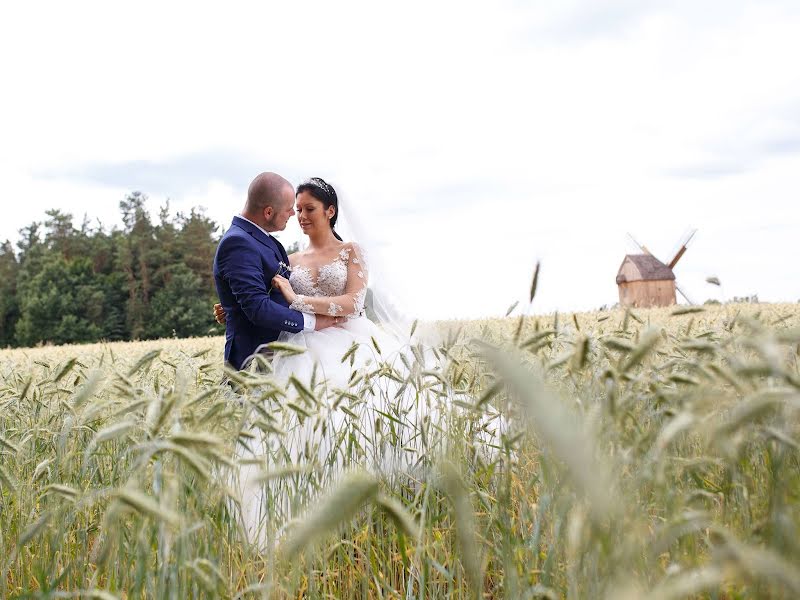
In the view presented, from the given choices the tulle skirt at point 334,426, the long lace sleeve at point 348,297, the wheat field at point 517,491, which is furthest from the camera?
the long lace sleeve at point 348,297

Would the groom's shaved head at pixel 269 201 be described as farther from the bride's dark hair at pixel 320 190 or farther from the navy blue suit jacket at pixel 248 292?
the bride's dark hair at pixel 320 190

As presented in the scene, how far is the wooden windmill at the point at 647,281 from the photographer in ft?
100

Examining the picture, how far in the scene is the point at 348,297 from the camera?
500 cm

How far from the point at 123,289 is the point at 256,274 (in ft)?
132

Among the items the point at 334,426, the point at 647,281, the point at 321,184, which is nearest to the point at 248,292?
the point at 334,426

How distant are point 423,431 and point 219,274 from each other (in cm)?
249

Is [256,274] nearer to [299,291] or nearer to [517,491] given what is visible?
[299,291]

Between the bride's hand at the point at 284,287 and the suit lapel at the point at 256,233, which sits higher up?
the suit lapel at the point at 256,233

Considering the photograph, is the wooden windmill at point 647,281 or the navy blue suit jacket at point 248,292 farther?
the wooden windmill at point 647,281

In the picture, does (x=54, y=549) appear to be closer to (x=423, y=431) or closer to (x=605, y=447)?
(x=423, y=431)

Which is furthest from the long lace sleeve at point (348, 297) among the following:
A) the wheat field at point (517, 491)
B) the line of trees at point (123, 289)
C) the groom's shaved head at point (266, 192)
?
the line of trees at point (123, 289)

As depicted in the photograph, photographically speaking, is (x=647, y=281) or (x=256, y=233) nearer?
(x=256, y=233)

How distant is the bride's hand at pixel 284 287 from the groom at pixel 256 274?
7 centimetres

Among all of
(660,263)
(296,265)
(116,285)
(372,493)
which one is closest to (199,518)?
(372,493)
